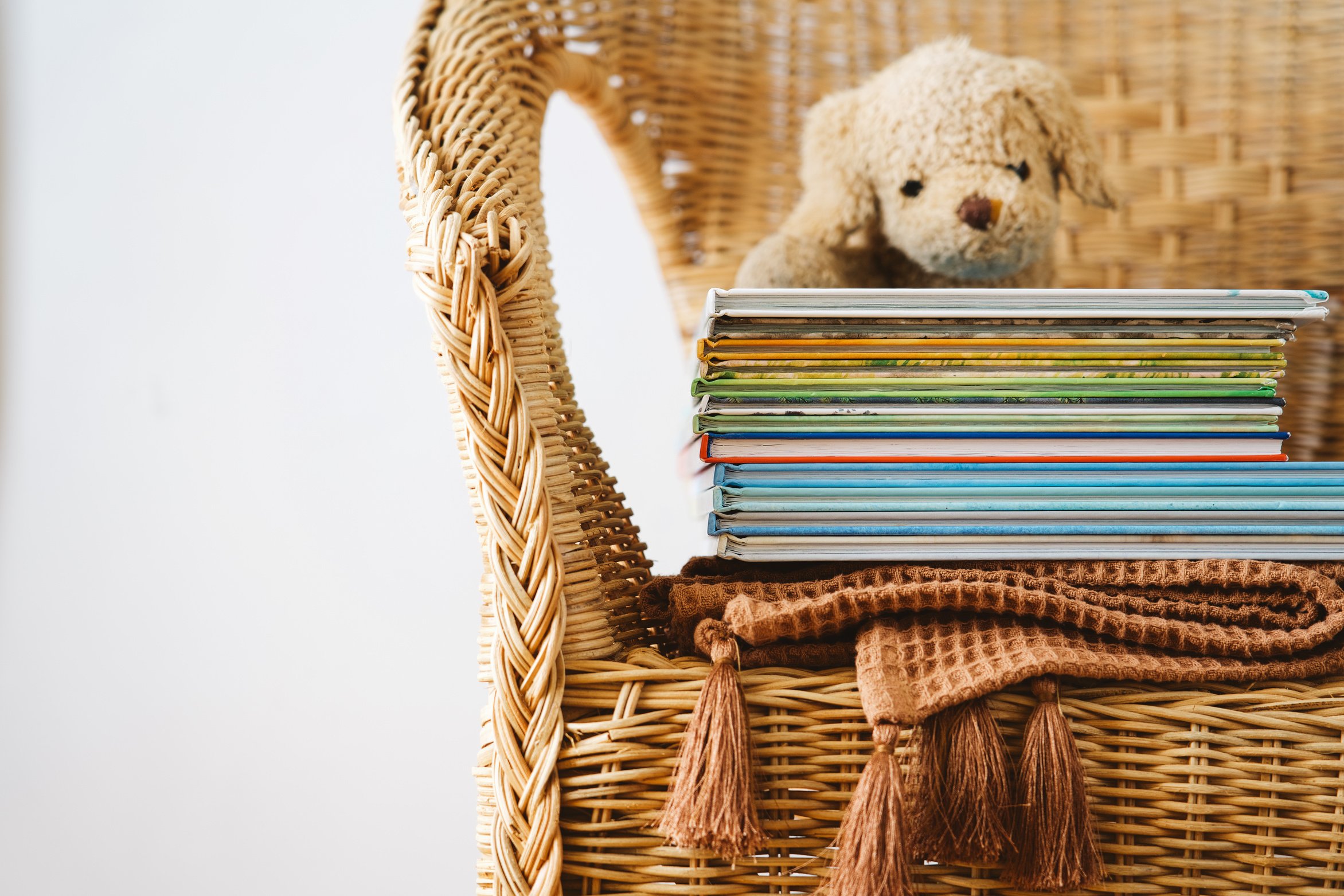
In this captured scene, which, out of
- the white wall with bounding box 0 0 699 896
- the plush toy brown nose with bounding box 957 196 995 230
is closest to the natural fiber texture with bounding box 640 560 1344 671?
the plush toy brown nose with bounding box 957 196 995 230

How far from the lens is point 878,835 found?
0.45 m

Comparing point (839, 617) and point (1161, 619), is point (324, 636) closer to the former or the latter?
point (839, 617)

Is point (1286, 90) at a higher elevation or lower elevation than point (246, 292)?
higher

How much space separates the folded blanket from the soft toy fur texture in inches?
11.7

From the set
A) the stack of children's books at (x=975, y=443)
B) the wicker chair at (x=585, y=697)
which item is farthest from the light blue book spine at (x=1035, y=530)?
the wicker chair at (x=585, y=697)

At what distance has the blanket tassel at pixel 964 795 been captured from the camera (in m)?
0.48

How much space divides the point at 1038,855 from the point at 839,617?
155 mm

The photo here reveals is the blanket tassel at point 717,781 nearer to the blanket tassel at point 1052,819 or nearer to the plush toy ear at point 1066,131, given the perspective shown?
the blanket tassel at point 1052,819

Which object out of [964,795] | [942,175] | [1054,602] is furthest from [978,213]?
[964,795]

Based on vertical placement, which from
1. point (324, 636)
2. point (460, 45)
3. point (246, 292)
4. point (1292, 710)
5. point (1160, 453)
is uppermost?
point (460, 45)

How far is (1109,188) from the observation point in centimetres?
84

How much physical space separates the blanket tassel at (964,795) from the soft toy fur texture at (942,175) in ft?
1.40

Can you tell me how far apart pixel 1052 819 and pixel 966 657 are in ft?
0.29

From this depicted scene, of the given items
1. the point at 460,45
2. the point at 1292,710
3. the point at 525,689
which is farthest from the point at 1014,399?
the point at 460,45
